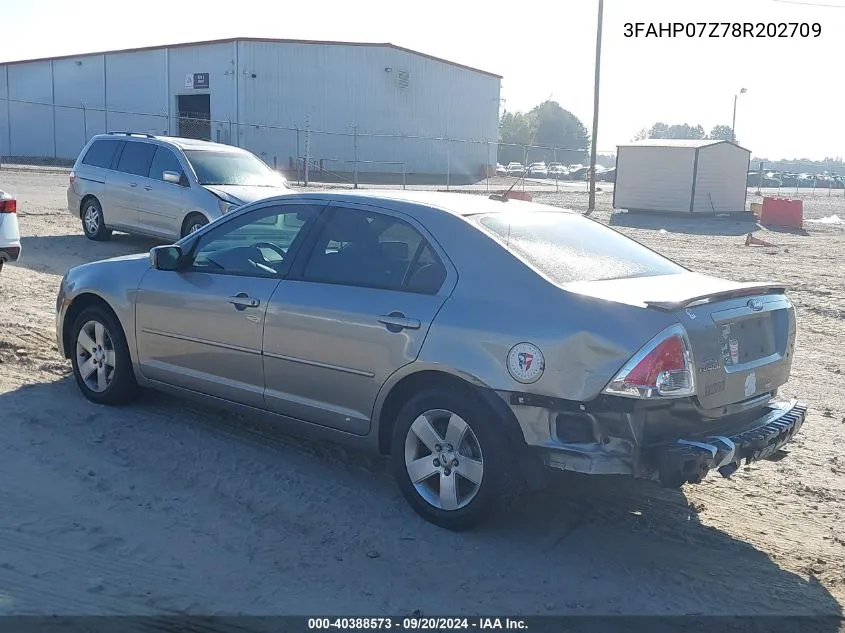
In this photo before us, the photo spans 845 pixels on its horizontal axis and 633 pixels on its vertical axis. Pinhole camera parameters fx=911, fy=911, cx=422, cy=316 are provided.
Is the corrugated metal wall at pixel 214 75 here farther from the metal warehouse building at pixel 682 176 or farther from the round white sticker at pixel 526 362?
the round white sticker at pixel 526 362

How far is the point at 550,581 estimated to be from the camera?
13.4 ft

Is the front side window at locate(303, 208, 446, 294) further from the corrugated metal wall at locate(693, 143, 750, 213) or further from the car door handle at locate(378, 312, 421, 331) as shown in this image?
the corrugated metal wall at locate(693, 143, 750, 213)

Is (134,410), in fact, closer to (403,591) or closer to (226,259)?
(226,259)

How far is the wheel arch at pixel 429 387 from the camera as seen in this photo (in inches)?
169

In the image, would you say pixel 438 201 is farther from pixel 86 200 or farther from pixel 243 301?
pixel 86 200

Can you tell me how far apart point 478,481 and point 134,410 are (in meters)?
2.89

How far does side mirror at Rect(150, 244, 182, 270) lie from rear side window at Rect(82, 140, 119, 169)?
9917 millimetres

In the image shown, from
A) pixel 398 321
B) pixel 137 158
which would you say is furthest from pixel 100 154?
pixel 398 321

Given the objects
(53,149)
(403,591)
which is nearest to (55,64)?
(53,149)

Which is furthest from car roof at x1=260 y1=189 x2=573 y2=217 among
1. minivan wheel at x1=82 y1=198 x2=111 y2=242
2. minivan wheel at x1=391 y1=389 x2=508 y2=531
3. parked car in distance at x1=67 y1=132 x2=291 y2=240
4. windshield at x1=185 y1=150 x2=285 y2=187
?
minivan wheel at x1=82 y1=198 x2=111 y2=242

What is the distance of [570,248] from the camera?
5000 mm

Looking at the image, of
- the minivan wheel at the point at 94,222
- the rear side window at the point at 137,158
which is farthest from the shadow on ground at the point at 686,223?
the minivan wheel at the point at 94,222

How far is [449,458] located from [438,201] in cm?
150

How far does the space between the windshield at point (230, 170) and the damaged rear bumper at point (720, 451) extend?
1054cm
